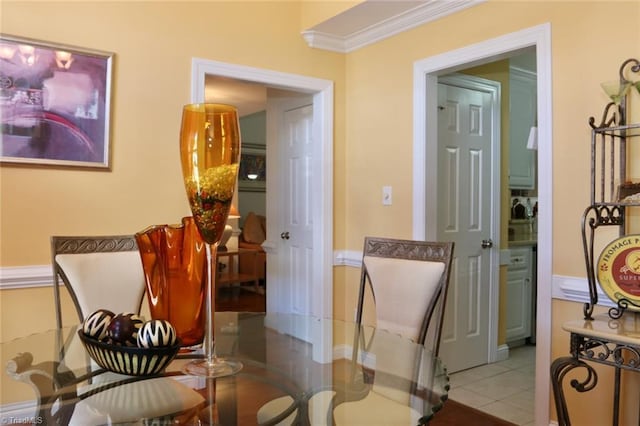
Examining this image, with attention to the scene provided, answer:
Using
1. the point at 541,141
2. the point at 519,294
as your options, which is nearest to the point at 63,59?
the point at 541,141

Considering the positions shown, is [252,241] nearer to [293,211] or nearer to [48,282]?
[293,211]

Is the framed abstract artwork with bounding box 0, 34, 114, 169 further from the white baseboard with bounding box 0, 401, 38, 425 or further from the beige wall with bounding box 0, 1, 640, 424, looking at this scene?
the white baseboard with bounding box 0, 401, 38, 425

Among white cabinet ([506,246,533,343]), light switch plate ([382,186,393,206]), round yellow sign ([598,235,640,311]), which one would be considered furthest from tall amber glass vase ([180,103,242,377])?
white cabinet ([506,246,533,343])

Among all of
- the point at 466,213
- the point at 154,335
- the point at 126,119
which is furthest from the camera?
the point at 466,213

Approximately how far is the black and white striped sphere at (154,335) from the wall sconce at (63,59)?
6.70 ft

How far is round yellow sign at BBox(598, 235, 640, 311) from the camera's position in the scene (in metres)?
1.96

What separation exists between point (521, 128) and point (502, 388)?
2450 mm

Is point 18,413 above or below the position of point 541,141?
below

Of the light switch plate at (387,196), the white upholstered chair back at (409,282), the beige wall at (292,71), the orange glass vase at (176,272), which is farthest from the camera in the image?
the light switch plate at (387,196)

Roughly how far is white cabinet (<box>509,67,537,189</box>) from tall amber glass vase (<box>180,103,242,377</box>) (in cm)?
361

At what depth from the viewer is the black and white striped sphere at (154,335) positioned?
1.28 meters

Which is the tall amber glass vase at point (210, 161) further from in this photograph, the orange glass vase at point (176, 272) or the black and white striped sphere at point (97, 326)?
the black and white striped sphere at point (97, 326)

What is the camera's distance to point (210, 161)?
1.34 metres

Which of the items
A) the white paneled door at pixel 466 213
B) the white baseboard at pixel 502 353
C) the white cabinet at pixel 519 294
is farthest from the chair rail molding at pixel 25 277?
the white cabinet at pixel 519 294
